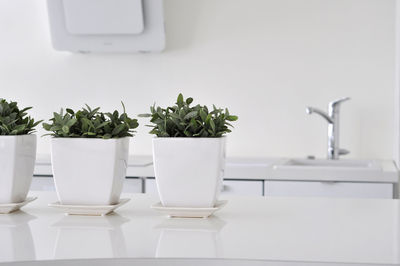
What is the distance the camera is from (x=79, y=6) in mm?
3062

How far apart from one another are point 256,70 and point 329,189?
0.86m

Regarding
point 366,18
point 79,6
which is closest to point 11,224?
point 79,6

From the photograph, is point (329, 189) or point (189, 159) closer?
point (189, 159)

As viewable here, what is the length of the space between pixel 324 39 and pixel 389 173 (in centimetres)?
88

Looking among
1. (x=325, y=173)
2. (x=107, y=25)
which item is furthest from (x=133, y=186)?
(x=107, y=25)

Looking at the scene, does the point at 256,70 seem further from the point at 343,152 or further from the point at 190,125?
the point at 190,125

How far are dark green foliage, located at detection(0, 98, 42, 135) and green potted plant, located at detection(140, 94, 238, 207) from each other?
0.28 meters

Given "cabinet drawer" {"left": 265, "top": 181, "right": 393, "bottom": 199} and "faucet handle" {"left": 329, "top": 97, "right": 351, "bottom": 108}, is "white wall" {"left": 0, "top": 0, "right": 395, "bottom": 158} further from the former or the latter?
"cabinet drawer" {"left": 265, "top": 181, "right": 393, "bottom": 199}

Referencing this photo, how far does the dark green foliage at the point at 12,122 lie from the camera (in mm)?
1265

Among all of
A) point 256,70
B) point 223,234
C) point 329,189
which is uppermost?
point 256,70

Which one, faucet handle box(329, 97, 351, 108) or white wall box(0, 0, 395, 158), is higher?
white wall box(0, 0, 395, 158)

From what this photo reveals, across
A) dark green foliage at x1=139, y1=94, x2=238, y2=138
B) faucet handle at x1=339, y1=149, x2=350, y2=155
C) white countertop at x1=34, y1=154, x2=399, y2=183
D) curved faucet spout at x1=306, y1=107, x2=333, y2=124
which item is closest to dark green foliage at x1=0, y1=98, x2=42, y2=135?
dark green foliage at x1=139, y1=94, x2=238, y2=138

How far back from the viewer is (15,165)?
125 cm

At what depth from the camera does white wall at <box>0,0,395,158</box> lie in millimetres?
3004
